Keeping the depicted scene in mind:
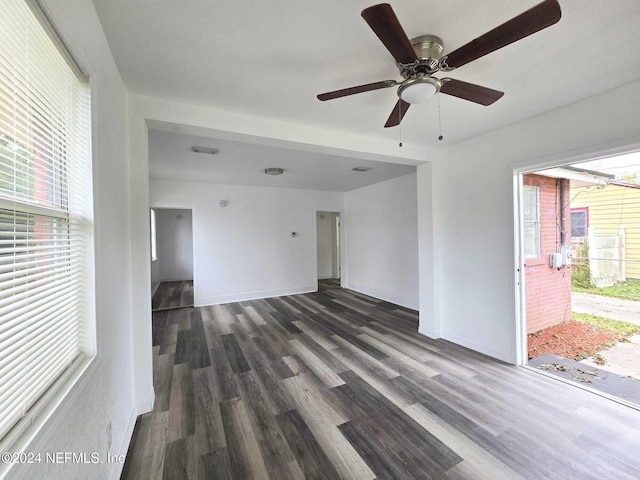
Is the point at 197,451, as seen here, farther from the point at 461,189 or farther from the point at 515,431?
the point at 461,189

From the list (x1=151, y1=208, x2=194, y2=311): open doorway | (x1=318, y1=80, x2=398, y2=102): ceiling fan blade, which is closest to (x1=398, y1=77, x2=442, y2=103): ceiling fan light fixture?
(x1=318, y1=80, x2=398, y2=102): ceiling fan blade

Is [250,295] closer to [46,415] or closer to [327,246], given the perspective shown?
[327,246]

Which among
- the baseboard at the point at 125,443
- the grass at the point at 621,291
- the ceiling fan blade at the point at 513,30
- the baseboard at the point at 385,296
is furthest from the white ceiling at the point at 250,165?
the grass at the point at 621,291

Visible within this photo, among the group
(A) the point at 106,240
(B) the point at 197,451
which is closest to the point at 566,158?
(A) the point at 106,240

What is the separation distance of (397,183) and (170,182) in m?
4.45

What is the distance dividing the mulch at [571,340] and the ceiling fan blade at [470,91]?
301 centimetres

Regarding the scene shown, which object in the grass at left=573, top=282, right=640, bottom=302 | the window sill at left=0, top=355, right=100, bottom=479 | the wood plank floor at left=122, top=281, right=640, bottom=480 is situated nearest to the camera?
the window sill at left=0, top=355, right=100, bottom=479

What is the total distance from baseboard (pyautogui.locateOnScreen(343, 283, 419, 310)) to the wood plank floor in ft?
5.29

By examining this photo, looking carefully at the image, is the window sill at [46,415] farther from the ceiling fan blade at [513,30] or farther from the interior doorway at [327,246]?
the interior doorway at [327,246]

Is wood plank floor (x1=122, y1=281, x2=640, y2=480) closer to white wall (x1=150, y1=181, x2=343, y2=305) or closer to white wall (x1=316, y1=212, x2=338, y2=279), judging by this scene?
white wall (x1=150, y1=181, x2=343, y2=305)

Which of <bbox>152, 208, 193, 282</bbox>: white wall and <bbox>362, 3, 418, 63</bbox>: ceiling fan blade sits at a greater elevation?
<bbox>362, 3, 418, 63</bbox>: ceiling fan blade

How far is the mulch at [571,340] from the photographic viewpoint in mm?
3152

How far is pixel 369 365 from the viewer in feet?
9.10

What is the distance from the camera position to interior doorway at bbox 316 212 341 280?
319 inches
